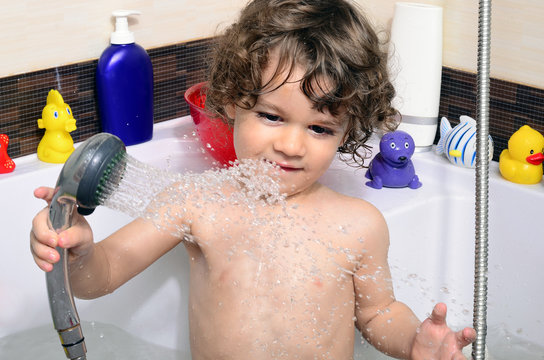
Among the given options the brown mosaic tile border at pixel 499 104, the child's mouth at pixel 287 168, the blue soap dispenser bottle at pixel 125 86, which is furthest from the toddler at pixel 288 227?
the brown mosaic tile border at pixel 499 104

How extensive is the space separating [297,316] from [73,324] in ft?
1.35

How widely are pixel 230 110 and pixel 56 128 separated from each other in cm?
43

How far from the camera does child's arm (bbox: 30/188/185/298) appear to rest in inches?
37.9

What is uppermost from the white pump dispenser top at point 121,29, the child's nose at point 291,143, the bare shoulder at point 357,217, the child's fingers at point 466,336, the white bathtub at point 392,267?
the white pump dispenser top at point 121,29

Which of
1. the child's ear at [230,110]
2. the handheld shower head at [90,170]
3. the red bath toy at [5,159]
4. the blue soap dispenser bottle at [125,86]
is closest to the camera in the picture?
the handheld shower head at [90,170]

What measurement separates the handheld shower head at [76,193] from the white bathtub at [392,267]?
521 millimetres

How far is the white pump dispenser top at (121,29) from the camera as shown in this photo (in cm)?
156

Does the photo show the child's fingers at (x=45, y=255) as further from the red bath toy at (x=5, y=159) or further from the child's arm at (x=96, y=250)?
the red bath toy at (x=5, y=159)

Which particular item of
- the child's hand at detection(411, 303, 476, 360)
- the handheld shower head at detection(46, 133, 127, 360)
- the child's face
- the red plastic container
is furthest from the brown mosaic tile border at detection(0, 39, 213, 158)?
the child's hand at detection(411, 303, 476, 360)

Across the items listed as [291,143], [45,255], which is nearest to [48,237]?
[45,255]

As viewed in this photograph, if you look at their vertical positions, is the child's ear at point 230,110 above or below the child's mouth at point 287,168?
above

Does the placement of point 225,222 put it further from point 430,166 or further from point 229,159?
point 430,166

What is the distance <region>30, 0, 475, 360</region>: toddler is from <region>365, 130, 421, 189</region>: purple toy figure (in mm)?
233

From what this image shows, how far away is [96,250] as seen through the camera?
114 cm
